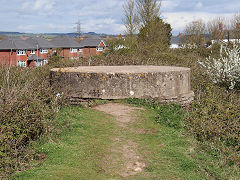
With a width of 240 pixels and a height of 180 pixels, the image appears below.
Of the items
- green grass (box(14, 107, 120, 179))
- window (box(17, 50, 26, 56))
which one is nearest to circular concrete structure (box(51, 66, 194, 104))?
green grass (box(14, 107, 120, 179))

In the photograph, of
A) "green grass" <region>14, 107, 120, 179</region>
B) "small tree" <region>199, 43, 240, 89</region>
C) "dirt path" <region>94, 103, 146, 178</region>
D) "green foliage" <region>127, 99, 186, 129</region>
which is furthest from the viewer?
"small tree" <region>199, 43, 240, 89</region>

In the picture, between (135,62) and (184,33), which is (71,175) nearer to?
(135,62)

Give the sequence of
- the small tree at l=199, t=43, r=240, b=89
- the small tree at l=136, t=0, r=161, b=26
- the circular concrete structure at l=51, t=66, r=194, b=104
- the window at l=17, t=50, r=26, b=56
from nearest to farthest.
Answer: the circular concrete structure at l=51, t=66, r=194, b=104 < the small tree at l=199, t=43, r=240, b=89 < the small tree at l=136, t=0, r=161, b=26 < the window at l=17, t=50, r=26, b=56

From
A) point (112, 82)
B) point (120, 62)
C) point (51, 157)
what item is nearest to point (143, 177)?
point (51, 157)

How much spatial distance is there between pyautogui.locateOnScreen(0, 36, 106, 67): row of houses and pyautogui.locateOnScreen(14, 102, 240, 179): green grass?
92.6 feet

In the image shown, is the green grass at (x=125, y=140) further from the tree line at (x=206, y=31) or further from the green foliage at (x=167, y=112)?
the tree line at (x=206, y=31)

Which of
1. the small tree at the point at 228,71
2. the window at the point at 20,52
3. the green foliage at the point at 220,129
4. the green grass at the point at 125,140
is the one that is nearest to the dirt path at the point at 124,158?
the green grass at the point at 125,140

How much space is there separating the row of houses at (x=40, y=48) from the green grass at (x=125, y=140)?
28.2 meters

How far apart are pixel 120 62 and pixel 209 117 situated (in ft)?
21.8

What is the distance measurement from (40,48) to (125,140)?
42848 mm

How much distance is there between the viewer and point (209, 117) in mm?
6047

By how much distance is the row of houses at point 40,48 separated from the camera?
38344 millimetres

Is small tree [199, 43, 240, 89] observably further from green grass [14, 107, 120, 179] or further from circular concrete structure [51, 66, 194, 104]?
green grass [14, 107, 120, 179]

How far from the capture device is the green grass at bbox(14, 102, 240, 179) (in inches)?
146
